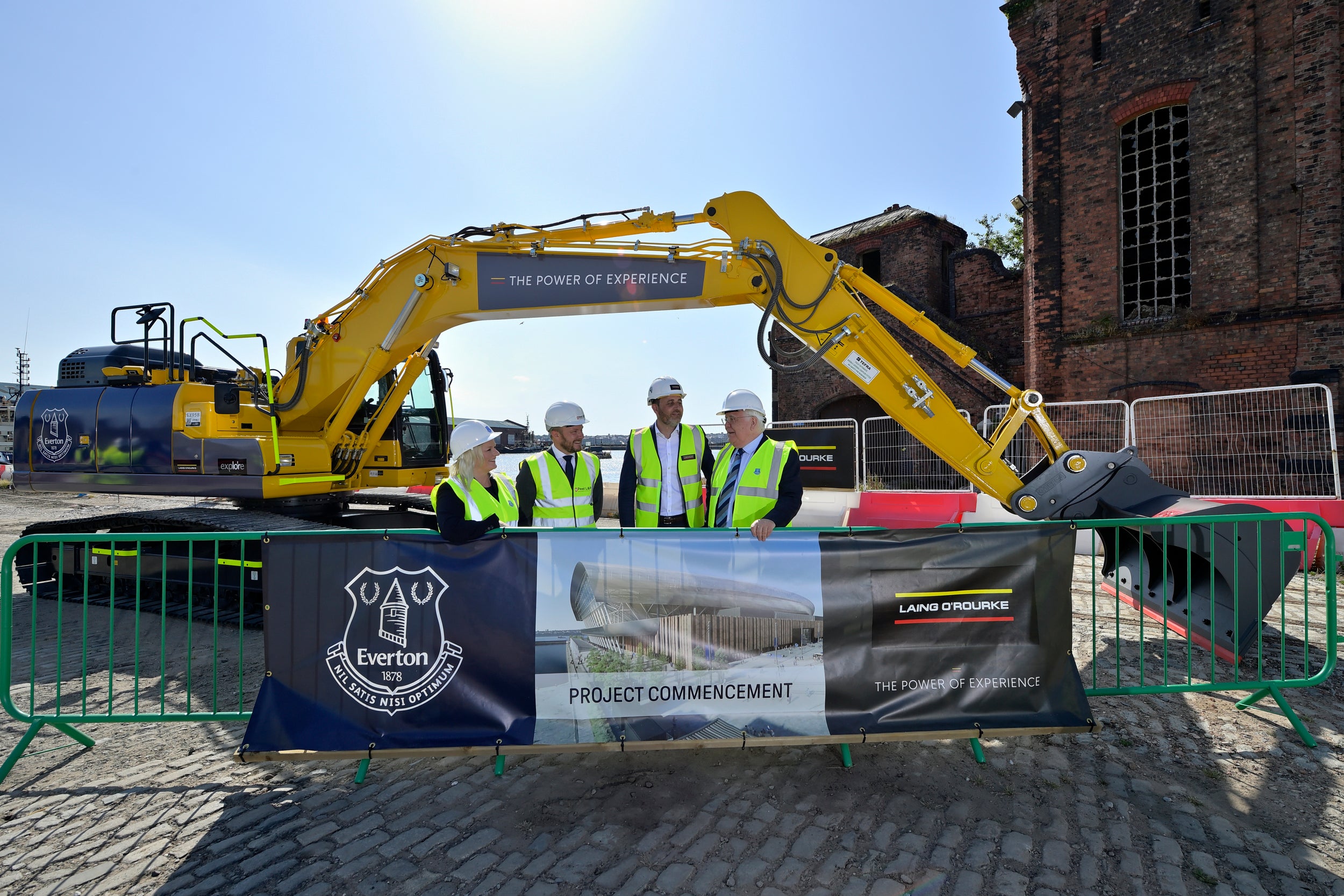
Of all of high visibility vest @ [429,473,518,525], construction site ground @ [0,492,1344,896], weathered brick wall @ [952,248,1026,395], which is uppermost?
weathered brick wall @ [952,248,1026,395]

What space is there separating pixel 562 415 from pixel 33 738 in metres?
3.73

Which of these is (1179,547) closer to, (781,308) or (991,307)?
(781,308)

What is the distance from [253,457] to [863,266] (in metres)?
17.3

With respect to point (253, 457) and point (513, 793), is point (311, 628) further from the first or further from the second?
point (253, 457)

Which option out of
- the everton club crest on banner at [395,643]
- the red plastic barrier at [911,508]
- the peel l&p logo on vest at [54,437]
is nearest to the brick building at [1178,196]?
the red plastic barrier at [911,508]

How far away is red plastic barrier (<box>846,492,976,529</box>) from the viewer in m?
9.80

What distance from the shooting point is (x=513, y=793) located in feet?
11.6

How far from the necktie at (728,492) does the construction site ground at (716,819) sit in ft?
4.71

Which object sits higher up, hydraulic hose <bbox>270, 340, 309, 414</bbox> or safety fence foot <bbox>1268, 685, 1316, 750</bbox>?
hydraulic hose <bbox>270, 340, 309, 414</bbox>

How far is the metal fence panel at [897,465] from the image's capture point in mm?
13102

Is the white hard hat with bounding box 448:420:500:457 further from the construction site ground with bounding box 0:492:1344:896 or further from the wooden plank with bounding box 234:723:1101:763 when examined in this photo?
the construction site ground with bounding box 0:492:1344:896

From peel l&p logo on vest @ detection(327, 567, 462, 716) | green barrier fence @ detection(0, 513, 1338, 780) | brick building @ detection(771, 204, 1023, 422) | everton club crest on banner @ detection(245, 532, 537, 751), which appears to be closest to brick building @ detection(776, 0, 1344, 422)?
brick building @ detection(771, 204, 1023, 422)

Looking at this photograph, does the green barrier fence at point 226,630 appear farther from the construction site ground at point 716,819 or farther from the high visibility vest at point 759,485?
the high visibility vest at point 759,485

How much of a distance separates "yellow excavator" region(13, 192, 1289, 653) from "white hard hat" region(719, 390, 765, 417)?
104cm
